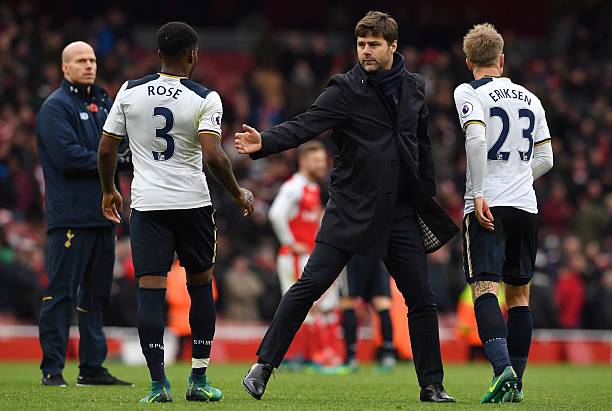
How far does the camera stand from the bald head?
984cm

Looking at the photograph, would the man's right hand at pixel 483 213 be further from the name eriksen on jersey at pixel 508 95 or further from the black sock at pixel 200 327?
the black sock at pixel 200 327

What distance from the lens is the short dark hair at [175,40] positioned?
25.6 feet

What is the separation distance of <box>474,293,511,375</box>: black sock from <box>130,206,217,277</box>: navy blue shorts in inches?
73.7

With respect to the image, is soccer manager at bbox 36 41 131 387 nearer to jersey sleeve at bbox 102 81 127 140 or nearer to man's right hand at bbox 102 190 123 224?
man's right hand at bbox 102 190 123 224

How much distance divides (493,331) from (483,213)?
797 millimetres

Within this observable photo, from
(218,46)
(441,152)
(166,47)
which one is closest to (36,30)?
(218,46)

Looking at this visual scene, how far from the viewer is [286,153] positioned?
21.9 m

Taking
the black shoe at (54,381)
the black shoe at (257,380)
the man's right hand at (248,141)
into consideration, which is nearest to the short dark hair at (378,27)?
the man's right hand at (248,141)

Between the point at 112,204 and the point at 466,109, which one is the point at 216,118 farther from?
the point at 466,109

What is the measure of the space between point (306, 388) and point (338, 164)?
2.51 metres

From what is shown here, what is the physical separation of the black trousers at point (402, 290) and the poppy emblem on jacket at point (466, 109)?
78 cm

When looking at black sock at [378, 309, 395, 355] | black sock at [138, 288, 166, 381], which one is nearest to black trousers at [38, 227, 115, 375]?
black sock at [138, 288, 166, 381]

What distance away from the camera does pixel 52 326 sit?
959cm

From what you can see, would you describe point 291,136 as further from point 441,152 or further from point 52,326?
point 441,152
